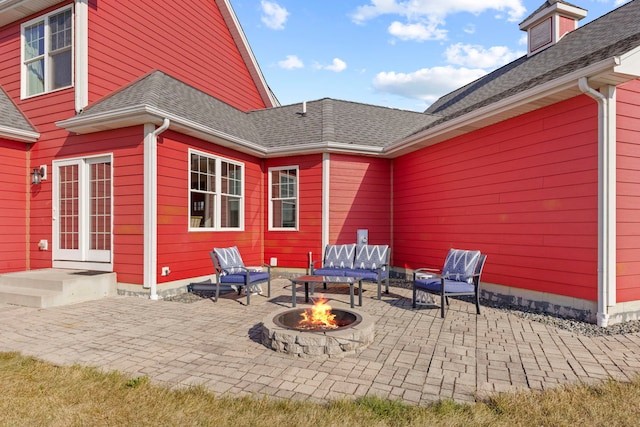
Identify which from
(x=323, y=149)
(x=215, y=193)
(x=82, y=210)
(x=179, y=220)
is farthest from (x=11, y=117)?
(x=323, y=149)

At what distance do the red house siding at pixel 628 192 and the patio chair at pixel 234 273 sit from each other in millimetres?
5736

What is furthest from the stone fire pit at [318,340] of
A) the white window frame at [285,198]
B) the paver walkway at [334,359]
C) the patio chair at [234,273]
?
the white window frame at [285,198]

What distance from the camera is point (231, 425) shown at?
8.75ft

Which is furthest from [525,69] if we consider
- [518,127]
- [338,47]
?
[338,47]

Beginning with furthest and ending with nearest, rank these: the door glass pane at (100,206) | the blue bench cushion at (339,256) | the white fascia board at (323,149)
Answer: the white fascia board at (323,149) < the blue bench cushion at (339,256) < the door glass pane at (100,206)

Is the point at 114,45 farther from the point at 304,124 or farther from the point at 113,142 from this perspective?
the point at 304,124

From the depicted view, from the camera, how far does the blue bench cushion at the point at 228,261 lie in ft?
23.8

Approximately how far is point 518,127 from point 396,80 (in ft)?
136

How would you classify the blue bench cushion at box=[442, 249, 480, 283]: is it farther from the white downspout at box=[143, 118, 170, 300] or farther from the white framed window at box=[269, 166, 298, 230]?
the white downspout at box=[143, 118, 170, 300]

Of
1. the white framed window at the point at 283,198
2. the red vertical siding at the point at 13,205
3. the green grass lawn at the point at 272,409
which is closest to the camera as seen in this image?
the green grass lawn at the point at 272,409

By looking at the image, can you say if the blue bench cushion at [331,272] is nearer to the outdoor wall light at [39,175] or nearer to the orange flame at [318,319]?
the orange flame at [318,319]

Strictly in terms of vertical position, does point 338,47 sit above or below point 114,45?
above

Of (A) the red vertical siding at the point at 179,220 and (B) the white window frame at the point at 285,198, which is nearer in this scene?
(A) the red vertical siding at the point at 179,220

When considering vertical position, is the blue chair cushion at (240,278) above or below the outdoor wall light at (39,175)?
below
